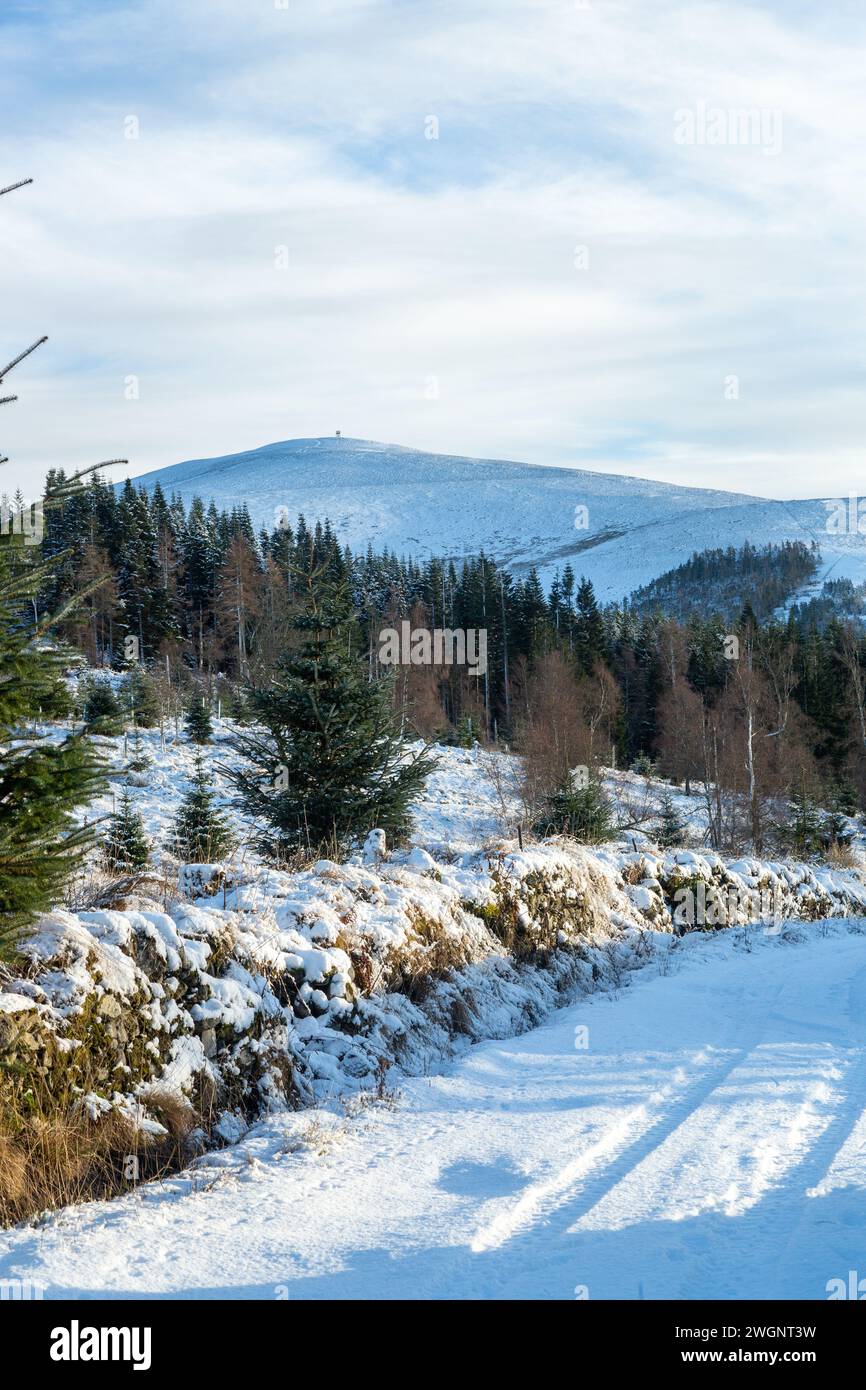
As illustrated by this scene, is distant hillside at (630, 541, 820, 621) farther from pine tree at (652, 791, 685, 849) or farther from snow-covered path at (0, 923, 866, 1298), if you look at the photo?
snow-covered path at (0, 923, 866, 1298)

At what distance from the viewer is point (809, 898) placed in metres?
17.4

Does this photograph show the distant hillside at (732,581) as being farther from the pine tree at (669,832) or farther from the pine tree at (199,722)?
the pine tree at (669,832)

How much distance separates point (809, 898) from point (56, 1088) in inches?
596

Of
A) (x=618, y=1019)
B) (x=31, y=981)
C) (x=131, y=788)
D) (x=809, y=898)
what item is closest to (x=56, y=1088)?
(x=31, y=981)

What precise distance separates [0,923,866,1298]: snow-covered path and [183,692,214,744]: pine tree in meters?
29.8

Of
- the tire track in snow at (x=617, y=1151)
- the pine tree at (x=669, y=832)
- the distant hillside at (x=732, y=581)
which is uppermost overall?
the distant hillside at (x=732, y=581)

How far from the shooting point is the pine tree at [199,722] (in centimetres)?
3581

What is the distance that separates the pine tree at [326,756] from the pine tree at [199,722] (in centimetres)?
2377

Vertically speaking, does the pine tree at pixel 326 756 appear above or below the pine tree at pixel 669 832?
above

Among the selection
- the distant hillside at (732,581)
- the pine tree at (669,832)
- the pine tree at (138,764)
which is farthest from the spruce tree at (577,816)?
the distant hillside at (732,581)

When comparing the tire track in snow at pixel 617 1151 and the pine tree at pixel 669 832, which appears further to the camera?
the pine tree at pixel 669 832

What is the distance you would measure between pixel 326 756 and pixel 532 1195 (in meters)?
8.06

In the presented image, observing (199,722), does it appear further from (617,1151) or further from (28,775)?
(617,1151)
